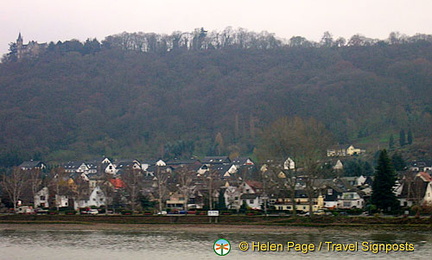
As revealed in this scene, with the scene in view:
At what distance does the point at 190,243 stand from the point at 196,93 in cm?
11414

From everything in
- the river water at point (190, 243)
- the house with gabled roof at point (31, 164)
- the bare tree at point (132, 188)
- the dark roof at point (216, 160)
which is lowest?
the river water at point (190, 243)

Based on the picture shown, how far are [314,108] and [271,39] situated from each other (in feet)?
192

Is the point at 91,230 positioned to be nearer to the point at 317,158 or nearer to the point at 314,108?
the point at 317,158

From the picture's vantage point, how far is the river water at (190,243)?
2903 centimetres

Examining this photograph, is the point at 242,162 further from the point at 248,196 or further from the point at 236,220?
the point at 236,220

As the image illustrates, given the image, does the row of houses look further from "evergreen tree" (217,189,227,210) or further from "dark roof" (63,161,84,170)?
"dark roof" (63,161,84,170)

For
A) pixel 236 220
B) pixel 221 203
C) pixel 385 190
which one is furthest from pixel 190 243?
pixel 385 190

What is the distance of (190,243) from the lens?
3412 cm

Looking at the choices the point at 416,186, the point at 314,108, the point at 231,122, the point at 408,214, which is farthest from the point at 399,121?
the point at 408,214

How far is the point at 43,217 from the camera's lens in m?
47.7

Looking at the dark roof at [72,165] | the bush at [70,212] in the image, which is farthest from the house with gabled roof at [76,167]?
the bush at [70,212]

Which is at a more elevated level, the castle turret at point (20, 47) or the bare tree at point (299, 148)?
the castle turret at point (20, 47)

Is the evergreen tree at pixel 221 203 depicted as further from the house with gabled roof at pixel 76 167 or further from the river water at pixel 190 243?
the house with gabled roof at pixel 76 167

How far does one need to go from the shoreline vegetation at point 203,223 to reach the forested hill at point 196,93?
5262 cm
